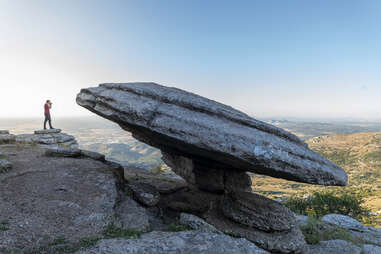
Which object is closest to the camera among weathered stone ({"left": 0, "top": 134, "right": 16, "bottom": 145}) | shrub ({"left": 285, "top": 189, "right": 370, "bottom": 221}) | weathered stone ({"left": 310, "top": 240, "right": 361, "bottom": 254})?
weathered stone ({"left": 310, "top": 240, "right": 361, "bottom": 254})

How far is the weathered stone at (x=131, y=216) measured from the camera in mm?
8781

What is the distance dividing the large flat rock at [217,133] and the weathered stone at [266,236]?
11.9 ft

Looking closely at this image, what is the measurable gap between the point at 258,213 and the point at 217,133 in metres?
5.90

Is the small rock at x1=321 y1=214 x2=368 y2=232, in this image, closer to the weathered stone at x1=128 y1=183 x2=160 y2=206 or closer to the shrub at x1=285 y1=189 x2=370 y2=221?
the shrub at x1=285 y1=189 x2=370 y2=221

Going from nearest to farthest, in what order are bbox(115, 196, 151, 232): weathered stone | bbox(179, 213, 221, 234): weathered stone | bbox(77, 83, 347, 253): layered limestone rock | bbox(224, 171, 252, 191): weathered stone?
bbox(115, 196, 151, 232): weathered stone, bbox(179, 213, 221, 234): weathered stone, bbox(77, 83, 347, 253): layered limestone rock, bbox(224, 171, 252, 191): weathered stone

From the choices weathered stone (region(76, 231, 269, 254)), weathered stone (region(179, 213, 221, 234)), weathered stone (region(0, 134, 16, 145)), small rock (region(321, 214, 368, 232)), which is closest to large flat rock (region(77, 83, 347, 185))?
weathered stone (region(179, 213, 221, 234))

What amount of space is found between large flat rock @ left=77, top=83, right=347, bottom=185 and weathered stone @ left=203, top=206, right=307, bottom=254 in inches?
142

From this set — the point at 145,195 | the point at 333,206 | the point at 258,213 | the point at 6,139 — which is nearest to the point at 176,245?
the point at 145,195

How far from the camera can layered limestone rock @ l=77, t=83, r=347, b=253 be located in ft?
31.4

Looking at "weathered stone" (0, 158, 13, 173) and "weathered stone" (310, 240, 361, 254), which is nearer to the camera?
"weathered stone" (310, 240, 361, 254)

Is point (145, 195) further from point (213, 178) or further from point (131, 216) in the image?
point (213, 178)

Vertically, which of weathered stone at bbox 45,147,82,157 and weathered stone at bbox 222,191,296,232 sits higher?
weathered stone at bbox 45,147,82,157

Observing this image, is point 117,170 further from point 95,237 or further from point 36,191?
point 95,237

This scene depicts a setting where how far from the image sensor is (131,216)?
9.52 metres
